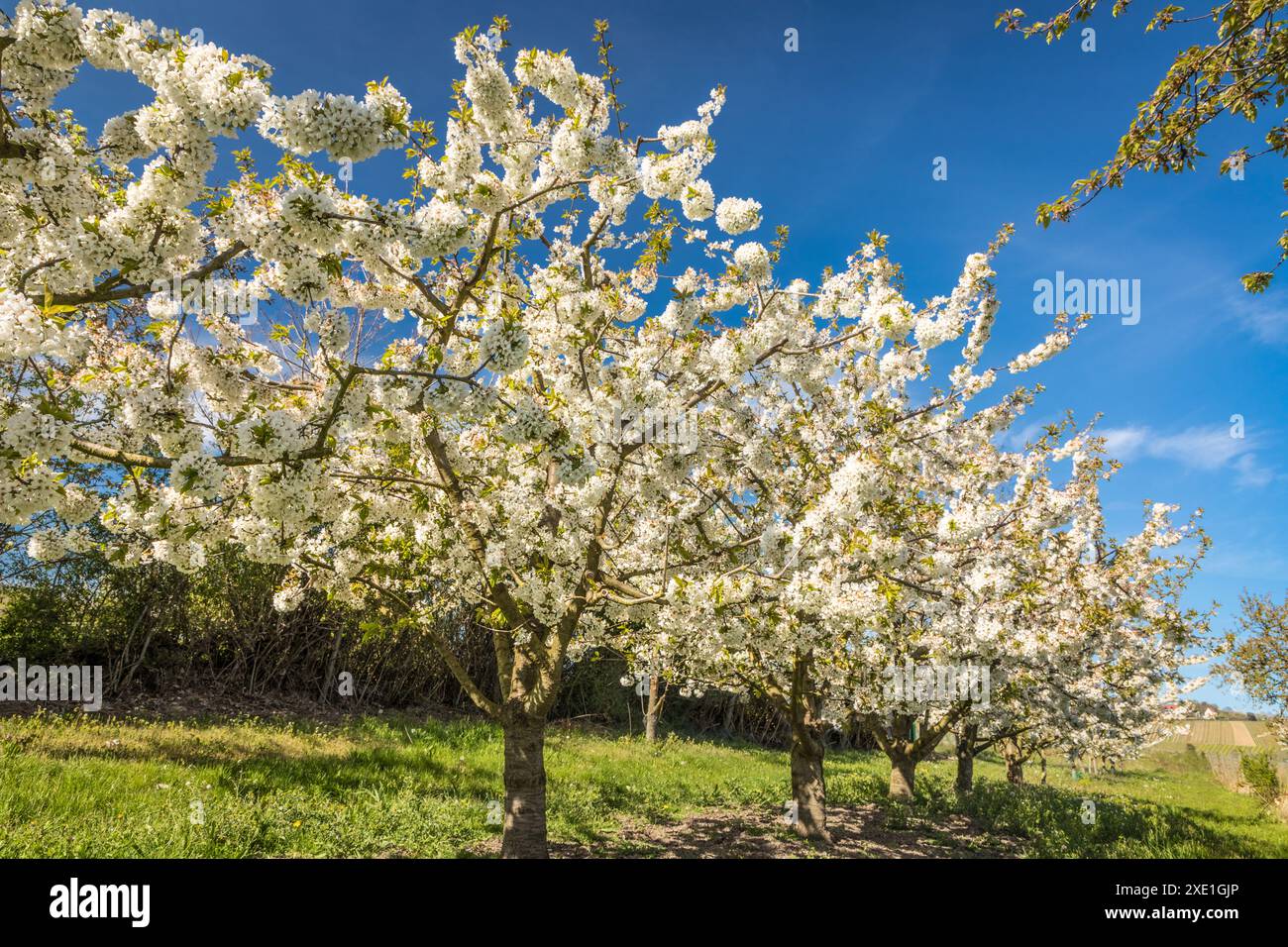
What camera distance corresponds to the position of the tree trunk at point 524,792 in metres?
6.86

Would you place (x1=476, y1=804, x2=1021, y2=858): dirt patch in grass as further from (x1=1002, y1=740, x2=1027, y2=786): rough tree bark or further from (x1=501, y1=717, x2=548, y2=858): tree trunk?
(x1=1002, y1=740, x2=1027, y2=786): rough tree bark

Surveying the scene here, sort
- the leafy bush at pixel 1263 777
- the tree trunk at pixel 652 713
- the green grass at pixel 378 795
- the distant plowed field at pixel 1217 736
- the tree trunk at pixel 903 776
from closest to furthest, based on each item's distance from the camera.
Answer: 1. the green grass at pixel 378 795
2. the tree trunk at pixel 903 776
3. the tree trunk at pixel 652 713
4. the leafy bush at pixel 1263 777
5. the distant plowed field at pixel 1217 736

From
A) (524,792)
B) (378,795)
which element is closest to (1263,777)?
(524,792)

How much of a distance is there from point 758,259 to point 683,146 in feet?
3.78

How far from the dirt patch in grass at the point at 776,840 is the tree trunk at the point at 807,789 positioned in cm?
28

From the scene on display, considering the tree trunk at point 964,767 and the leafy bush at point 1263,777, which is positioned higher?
the tree trunk at point 964,767

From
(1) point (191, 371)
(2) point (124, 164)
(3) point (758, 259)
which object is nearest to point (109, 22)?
(2) point (124, 164)

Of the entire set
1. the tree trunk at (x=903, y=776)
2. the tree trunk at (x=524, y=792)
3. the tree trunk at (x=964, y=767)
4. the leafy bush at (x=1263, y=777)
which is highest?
the tree trunk at (x=524, y=792)

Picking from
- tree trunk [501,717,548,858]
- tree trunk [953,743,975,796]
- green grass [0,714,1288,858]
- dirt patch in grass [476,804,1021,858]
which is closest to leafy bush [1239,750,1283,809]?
green grass [0,714,1288,858]

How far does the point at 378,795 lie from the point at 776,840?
19.7 ft

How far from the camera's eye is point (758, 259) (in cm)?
582

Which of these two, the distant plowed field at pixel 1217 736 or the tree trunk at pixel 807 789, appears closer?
the tree trunk at pixel 807 789

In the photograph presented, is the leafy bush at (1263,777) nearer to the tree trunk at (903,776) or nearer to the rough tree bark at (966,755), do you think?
the rough tree bark at (966,755)

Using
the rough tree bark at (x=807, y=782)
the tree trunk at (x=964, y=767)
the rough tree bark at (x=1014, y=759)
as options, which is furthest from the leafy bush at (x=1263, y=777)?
the rough tree bark at (x=807, y=782)
